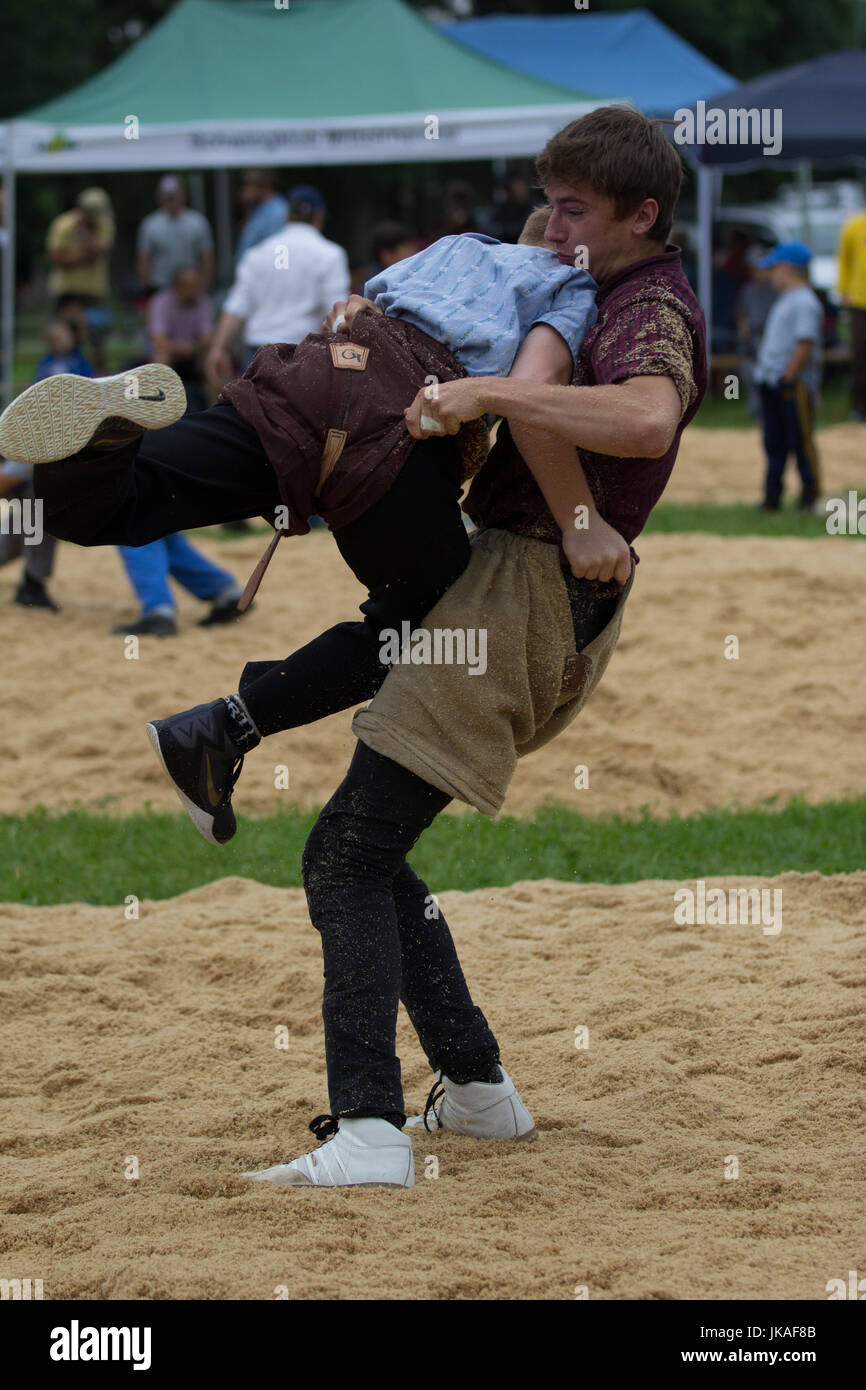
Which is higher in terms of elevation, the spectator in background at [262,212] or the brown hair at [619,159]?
the spectator in background at [262,212]

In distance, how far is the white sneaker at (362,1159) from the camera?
2.99 metres

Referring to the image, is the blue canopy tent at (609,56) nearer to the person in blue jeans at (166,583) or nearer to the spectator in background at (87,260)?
the spectator in background at (87,260)

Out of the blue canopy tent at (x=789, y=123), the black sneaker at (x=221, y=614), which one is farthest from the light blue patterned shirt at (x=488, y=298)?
the blue canopy tent at (x=789, y=123)

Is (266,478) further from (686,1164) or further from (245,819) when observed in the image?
(245,819)

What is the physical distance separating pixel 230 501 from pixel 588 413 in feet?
2.22

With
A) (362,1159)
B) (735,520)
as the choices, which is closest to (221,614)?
(735,520)

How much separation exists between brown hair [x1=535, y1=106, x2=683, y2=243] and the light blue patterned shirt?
0.51 ft

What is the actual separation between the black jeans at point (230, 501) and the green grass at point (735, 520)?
7956mm

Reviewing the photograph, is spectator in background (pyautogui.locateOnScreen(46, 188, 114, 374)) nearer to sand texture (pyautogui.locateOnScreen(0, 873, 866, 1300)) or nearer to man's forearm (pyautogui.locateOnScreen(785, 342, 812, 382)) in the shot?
man's forearm (pyautogui.locateOnScreen(785, 342, 812, 382))

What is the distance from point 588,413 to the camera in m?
2.68

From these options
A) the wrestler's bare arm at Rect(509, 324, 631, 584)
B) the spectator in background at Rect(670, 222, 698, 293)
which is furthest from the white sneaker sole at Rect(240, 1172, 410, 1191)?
the spectator in background at Rect(670, 222, 698, 293)

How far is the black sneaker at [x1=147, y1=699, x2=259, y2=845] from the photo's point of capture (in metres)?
3.09

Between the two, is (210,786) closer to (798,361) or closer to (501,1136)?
(501,1136)

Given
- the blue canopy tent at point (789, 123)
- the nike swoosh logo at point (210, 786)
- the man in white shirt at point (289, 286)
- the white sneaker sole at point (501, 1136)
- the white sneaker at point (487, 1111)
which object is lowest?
the white sneaker sole at point (501, 1136)
